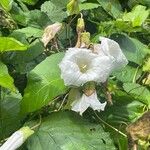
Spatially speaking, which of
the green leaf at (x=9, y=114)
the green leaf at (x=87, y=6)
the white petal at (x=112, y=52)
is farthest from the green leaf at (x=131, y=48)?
the green leaf at (x=9, y=114)

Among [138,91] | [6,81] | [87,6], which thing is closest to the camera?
[6,81]

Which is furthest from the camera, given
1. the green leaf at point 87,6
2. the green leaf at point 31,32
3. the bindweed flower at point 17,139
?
the green leaf at point 87,6

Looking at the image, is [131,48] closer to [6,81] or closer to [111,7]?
[111,7]

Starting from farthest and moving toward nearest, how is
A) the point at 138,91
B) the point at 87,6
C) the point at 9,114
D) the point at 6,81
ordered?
the point at 87,6 < the point at 138,91 < the point at 9,114 < the point at 6,81

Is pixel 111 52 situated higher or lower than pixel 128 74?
higher

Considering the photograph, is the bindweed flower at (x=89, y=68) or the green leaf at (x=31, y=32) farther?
the green leaf at (x=31, y=32)

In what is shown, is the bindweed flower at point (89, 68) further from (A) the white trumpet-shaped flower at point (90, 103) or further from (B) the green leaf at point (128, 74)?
(B) the green leaf at point (128, 74)

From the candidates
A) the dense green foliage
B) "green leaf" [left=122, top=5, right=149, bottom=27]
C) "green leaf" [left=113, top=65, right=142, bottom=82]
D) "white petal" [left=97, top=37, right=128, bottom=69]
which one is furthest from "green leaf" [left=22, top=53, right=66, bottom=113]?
"green leaf" [left=122, top=5, right=149, bottom=27]

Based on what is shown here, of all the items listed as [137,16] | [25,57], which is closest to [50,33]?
[25,57]

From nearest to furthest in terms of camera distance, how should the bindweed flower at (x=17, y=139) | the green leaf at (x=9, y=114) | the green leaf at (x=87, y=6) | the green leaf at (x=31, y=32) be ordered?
the bindweed flower at (x=17, y=139) → the green leaf at (x=9, y=114) → the green leaf at (x=31, y=32) → the green leaf at (x=87, y=6)
